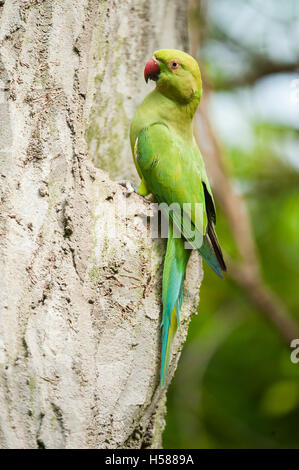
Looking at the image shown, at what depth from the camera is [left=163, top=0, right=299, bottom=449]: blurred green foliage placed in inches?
179

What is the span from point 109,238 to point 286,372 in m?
2.89

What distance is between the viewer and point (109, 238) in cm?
222

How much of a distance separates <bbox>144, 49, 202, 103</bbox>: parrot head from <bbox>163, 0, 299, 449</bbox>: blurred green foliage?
1.81 meters

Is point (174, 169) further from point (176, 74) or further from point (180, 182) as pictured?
point (176, 74)

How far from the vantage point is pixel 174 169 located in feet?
Answer: 8.54

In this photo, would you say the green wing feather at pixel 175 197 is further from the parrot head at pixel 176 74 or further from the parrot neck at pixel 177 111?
the parrot head at pixel 176 74

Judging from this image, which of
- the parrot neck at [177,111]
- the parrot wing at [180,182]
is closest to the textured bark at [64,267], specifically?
the parrot wing at [180,182]

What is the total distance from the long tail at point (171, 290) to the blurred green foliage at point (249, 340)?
2229mm

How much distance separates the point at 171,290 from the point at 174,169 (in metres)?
0.62

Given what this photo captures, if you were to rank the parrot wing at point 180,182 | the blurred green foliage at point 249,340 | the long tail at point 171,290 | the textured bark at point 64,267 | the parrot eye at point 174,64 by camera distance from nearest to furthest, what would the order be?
the textured bark at point 64,267 → the long tail at point 171,290 → the parrot wing at point 180,182 → the parrot eye at point 174,64 → the blurred green foliage at point 249,340

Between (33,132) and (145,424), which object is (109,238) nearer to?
(33,132)

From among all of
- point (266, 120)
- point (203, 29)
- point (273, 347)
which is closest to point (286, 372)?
point (273, 347)

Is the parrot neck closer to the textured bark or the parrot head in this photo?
the parrot head

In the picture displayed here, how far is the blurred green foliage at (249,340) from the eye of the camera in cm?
455
